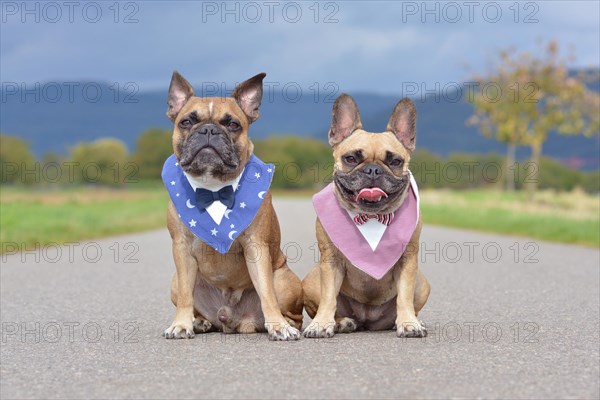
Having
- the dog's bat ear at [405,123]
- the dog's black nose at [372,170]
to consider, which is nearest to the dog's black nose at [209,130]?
the dog's black nose at [372,170]

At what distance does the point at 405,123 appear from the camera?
6.34 m

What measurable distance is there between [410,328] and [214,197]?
1758 millimetres

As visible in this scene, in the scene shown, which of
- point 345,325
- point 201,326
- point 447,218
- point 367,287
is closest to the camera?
point 367,287

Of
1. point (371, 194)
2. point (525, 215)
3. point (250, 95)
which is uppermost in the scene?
point (250, 95)

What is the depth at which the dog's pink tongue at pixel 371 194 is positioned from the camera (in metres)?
6.00

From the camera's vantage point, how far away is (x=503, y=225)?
73.3ft

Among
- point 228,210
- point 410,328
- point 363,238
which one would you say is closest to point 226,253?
point 228,210

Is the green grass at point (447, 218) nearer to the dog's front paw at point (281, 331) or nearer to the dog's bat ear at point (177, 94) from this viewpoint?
the dog's bat ear at point (177, 94)

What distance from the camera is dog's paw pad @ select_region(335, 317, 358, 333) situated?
21.5 feet

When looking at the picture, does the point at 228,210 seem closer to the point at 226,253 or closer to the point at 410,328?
the point at 226,253

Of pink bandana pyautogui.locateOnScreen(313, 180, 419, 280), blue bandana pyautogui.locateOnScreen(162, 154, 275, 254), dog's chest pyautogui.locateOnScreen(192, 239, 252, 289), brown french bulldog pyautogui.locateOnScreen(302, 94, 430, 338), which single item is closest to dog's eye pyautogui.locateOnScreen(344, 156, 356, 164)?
brown french bulldog pyautogui.locateOnScreen(302, 94, 430, 338)

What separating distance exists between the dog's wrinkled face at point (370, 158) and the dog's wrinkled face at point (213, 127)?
642 millimetres

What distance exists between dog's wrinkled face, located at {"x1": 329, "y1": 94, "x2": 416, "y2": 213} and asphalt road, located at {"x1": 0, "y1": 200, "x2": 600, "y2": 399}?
3.40 feet

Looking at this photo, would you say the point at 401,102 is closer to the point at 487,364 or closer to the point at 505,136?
the point at 487,364
